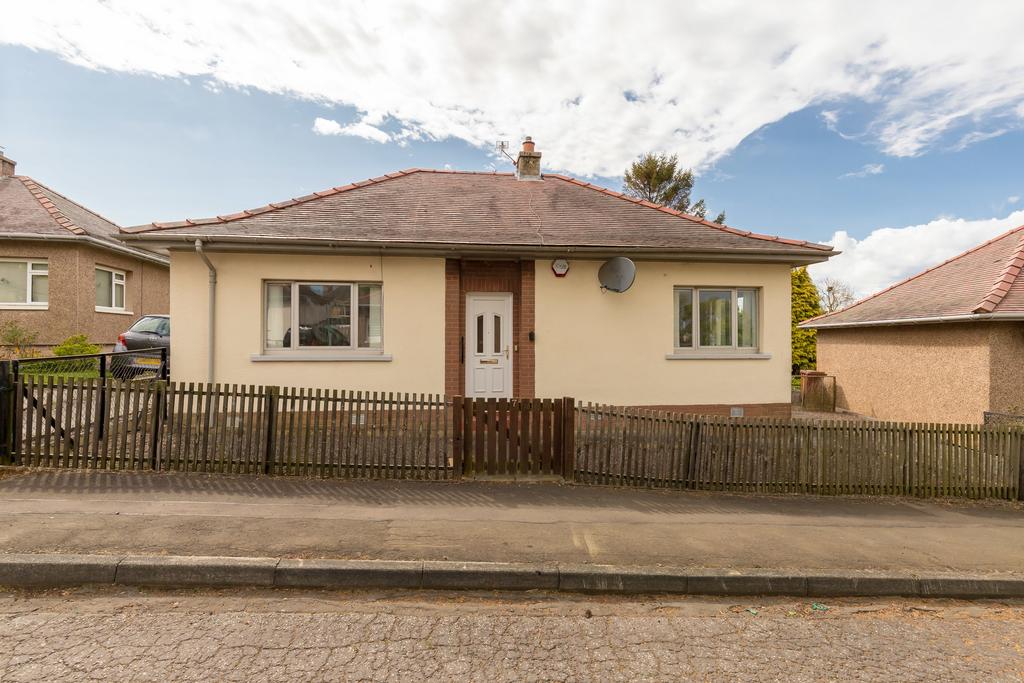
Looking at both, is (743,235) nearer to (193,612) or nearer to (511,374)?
(511,374)

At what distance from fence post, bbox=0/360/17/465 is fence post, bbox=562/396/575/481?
621cm

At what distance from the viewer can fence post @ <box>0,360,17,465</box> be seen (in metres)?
5.74

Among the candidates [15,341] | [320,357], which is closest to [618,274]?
[320,357]

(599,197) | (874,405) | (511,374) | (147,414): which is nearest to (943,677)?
(511,374)

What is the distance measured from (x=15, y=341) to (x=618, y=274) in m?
15.1

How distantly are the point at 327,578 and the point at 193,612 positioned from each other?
818 mm

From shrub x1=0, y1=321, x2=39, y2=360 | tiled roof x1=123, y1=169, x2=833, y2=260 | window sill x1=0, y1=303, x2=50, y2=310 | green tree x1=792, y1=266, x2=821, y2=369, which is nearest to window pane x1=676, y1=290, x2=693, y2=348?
tiled roof x1=123, y1=169, x2=833, y2=260

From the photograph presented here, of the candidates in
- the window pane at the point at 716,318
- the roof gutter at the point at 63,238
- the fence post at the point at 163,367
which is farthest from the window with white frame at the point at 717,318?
the roof gutter at the point at 63,238

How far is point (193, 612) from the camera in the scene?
3.29 m

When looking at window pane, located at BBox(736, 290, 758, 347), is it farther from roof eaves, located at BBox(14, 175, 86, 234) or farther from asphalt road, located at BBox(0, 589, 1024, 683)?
roof eaves, located at BBox(14, 175, 86, 234)

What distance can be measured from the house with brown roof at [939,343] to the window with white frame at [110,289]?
68.1ft

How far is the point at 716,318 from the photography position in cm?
895

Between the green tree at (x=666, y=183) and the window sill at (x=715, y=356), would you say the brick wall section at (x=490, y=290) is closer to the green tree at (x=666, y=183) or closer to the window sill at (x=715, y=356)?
the window sill at (x=715, y=356)

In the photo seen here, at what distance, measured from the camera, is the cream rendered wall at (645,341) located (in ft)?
27.5
